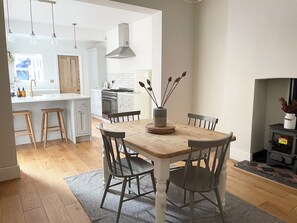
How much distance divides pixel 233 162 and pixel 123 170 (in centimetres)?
204

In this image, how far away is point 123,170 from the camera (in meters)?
2.01

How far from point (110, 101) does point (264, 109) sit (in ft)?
12.7

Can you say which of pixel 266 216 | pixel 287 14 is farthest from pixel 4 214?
pixel 287 14

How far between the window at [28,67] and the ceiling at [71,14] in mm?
1435

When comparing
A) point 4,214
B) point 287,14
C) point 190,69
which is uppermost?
point 287,14

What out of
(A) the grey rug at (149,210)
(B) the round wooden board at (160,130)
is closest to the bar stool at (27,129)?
(A) the grey rug at (149,210)

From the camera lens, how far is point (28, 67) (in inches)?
274

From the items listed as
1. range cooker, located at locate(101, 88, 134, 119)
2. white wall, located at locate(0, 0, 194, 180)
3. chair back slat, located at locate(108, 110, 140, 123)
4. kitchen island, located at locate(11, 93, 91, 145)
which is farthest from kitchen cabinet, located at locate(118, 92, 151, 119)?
chair back slat, located at locate(108, 110, 140, 123)

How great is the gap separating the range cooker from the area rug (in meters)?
3.55

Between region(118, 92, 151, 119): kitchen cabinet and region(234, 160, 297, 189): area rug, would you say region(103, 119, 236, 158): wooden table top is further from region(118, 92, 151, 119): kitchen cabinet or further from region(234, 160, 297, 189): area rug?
region(118, 92, 151, 119): kitchen cabinet

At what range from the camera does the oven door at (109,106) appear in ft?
19.4

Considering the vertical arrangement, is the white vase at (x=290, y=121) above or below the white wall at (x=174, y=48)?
below

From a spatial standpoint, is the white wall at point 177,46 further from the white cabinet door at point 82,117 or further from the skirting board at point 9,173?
the skirting board at point 9,173

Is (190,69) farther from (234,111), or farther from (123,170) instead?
(123,170)
